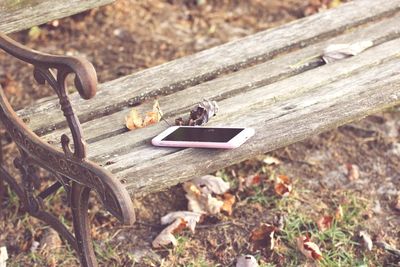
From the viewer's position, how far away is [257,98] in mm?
3203

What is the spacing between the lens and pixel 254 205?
3598mm

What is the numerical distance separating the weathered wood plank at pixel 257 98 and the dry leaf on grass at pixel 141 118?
47 mm

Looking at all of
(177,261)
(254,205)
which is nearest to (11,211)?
(177,261)

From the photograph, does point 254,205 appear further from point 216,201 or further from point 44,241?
point 44,241

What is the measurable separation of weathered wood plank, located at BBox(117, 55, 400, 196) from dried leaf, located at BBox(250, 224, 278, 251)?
1.72 ft

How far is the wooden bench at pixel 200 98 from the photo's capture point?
8.98 feet

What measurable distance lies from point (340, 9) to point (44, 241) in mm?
1554

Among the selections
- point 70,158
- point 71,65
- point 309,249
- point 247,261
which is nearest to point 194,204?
point 247,261

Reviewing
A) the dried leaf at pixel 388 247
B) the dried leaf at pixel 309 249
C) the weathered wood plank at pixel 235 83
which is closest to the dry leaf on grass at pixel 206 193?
the dried leaf at pixel 309 249

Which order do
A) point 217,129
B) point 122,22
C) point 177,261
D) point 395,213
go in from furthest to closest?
point 122,22 → point 395,213 → point 177,261 → point 217,129

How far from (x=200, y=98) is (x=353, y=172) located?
899mm

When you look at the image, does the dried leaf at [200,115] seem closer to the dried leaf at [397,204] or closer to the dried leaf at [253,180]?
the dried leaf at [253,180]

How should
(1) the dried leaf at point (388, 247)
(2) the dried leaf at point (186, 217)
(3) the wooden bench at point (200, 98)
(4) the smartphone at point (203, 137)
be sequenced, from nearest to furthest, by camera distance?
(3) the wooden bench at point (200, 98)
(4) the smartphone at point (203, 137)
(1) the dried leaf at point (388, 247)
(2) the dried leaf at point (186, 217)

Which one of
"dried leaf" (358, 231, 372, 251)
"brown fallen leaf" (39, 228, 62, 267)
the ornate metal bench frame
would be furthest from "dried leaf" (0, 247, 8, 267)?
"dried leaf" (358, 231, 372, 251)
